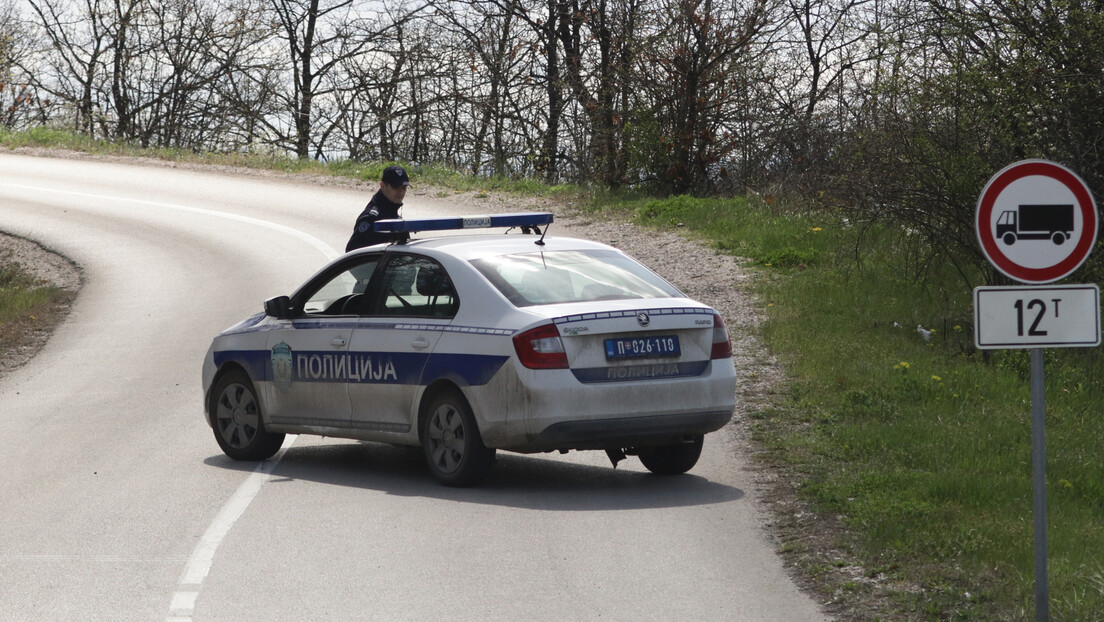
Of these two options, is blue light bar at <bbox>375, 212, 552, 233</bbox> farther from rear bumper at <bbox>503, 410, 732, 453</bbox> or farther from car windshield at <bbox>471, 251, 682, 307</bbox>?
rear bumper at <bbox>503, 410, 732, 453</bbox>

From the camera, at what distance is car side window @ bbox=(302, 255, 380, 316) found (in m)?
9.91

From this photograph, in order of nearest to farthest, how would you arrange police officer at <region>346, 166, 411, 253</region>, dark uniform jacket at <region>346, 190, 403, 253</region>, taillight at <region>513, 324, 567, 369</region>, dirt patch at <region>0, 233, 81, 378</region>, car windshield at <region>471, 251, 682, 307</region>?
taillight at <region>513, 324, 567, 369</region> → car windshield at <region>471, 251, 682, 307</region> → dark uniform jacket at <region>346, 190, 403, 253</region> → police officer at <region>346, 166, 411, 253</region> → dirt patch at <region>0, 233, 81, 378</region>

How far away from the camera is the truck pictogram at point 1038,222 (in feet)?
20.1

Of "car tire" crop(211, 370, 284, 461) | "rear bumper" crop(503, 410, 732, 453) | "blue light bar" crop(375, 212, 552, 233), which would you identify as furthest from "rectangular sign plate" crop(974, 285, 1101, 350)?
"car tire" crop(211, 370, 284, 461)

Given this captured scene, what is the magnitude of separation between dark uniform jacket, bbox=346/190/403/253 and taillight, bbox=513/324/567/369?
324cm

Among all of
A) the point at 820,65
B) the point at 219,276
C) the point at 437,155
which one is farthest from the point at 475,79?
the point at 219,276

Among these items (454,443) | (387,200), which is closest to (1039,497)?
(454,443)

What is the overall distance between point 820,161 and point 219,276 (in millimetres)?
10234

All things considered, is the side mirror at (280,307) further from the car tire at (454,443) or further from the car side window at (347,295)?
the car tire at (454,443)

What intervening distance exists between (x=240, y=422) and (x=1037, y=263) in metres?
6.24

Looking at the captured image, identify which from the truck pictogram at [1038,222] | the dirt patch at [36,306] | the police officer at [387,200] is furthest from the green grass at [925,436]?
the dirt patch at [36,306]

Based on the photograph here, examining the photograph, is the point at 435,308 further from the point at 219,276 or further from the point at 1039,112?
the point at 219,276

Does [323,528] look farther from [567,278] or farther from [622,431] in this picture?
[567,278]

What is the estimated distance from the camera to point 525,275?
30.0ft
